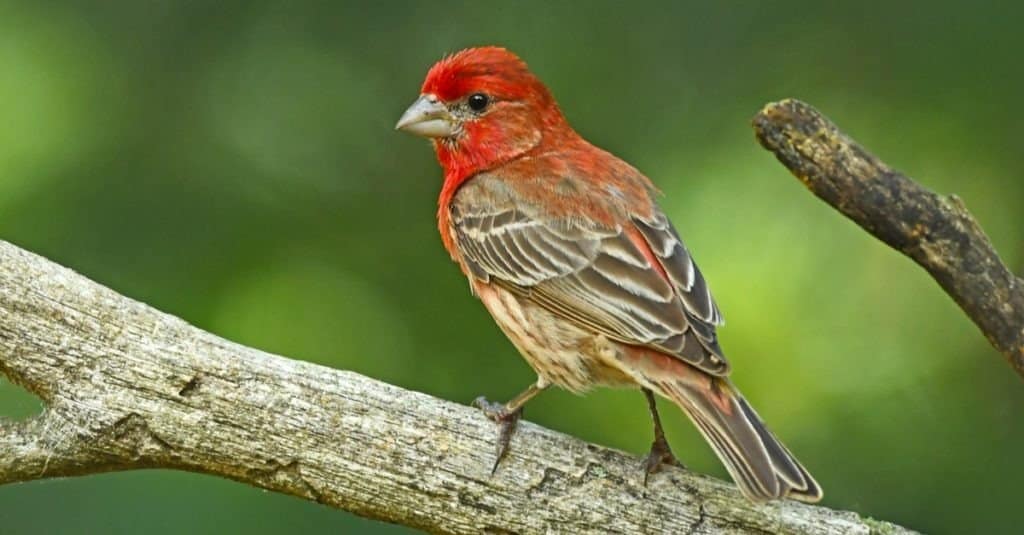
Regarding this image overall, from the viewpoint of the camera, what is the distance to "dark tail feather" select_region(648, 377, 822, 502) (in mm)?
4328

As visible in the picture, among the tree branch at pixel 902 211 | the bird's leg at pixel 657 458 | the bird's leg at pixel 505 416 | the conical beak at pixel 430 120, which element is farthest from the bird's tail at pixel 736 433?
the conical beak at pixel 430 120

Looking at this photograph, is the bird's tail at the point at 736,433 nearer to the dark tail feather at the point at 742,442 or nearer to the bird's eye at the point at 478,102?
the dark tail feather at the point at 742,442

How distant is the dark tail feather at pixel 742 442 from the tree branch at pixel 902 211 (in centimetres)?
63

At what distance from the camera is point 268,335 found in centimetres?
624

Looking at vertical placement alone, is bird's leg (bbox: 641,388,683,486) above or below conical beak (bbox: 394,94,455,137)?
below

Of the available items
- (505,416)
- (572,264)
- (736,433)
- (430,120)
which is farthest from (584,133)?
(736,433)

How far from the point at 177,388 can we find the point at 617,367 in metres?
1.31

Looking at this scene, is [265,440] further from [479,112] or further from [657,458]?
[479,112]

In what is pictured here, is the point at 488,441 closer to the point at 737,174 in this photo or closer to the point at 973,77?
the point at 737,174

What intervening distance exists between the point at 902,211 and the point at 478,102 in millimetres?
1923

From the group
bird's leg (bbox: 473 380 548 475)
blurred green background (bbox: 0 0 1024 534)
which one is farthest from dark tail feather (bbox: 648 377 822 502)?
blurred green background (bbox: 0 0 1024 534)

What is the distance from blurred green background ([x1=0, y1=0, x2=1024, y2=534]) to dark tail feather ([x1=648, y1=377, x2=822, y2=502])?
1.27 meters

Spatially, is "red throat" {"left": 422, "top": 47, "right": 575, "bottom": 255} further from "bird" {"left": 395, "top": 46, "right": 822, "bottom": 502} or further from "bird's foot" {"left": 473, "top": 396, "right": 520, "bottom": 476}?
"bird's foot" {"left": 473, "top": 396, "right": 520, "bottom": 476}

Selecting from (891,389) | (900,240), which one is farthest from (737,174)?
(900,240)
